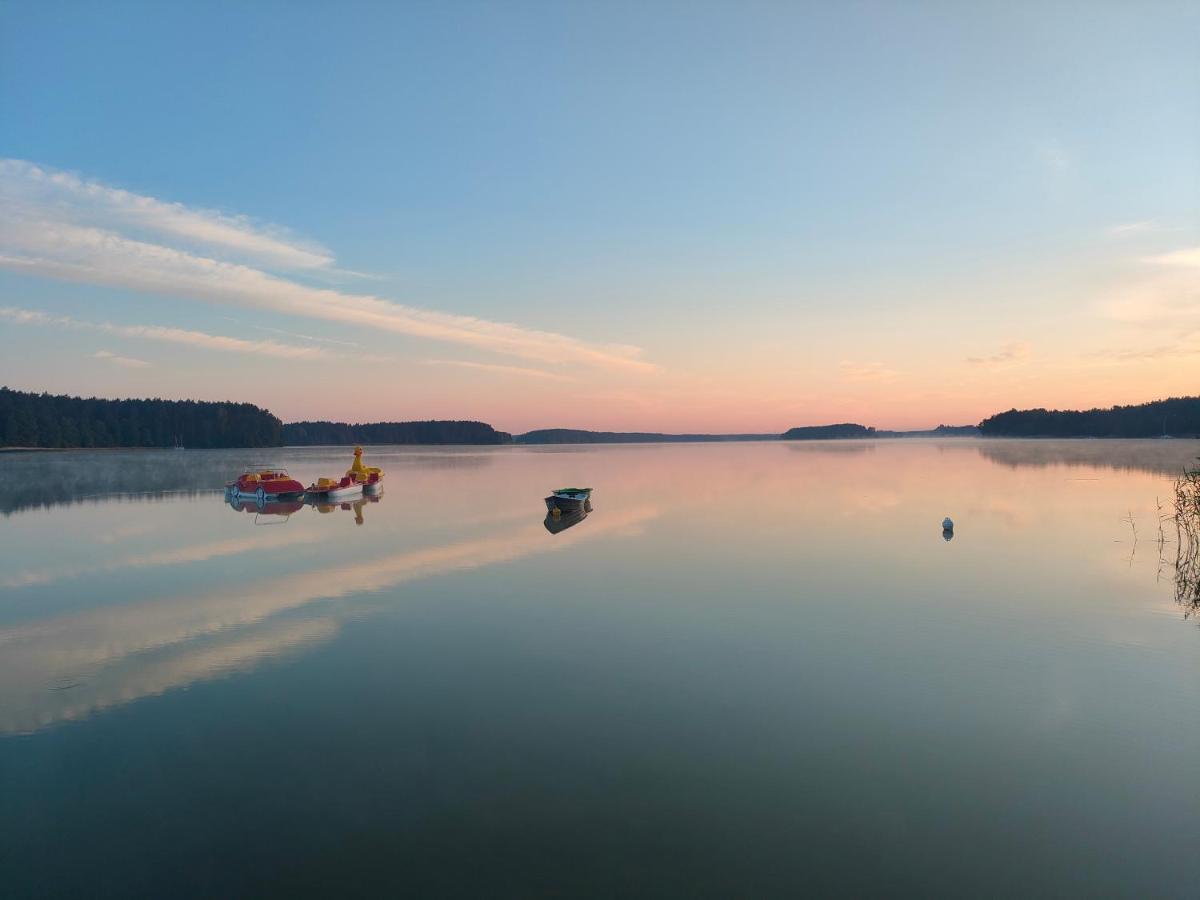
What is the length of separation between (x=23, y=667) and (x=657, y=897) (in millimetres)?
12006

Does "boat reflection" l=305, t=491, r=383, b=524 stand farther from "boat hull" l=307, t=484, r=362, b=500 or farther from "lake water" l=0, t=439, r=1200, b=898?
"lake water" l=0, t=439, r=1200, b=898

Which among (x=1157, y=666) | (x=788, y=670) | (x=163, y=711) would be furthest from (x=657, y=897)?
(x=1157, y=666)

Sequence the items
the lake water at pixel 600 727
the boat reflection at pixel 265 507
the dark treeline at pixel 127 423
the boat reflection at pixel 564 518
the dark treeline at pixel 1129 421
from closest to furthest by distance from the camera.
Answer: the lake water at pixel 600 727 < the boat reflection at pixel 564 518 < the boat reflection at pixel 265 507 < the dark treeline at pixel 127 423 < the dark treeline at pixel 1129 421

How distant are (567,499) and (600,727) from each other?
24.7 meters

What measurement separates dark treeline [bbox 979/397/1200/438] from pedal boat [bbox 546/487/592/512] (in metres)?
190

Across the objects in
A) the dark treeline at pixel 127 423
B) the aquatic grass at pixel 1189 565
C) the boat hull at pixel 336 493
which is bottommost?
the aquatic grass at pixel 1189 565

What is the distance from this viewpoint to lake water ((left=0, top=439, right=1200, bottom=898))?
20.1 feet

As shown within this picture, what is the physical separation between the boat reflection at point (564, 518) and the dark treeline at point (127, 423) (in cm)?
13812

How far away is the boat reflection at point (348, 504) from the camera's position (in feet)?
123

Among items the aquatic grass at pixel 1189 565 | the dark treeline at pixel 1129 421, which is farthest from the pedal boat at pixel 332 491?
the dark treeline at pixel 1129 421

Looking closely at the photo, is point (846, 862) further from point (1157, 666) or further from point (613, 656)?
point (1157, 666)

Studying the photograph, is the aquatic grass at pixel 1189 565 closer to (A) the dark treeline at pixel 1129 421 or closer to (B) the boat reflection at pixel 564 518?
(B) the boat reflection at pixel 564 518

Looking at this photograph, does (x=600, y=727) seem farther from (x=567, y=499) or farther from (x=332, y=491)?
(x=332, y=491)

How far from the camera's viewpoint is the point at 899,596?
16516 millimetres
